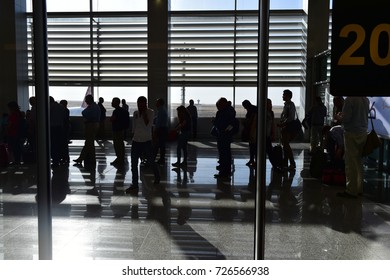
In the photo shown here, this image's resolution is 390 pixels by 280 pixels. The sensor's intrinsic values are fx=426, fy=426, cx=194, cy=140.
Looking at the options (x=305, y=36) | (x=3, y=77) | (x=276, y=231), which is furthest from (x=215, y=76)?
(x=276, y=231)

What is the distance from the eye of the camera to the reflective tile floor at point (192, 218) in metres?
4.18

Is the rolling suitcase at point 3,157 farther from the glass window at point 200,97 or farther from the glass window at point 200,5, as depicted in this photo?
the glass window at point 200,5

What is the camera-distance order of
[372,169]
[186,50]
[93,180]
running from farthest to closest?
1. [186,50]
2. [372,169]
3. [93,180]

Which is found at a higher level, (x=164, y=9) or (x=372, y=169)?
(x=164, y=9)

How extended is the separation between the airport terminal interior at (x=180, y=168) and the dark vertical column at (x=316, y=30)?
0.17 feet

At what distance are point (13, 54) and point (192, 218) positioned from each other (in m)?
13.5

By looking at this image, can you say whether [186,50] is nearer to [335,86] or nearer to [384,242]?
[384,242]

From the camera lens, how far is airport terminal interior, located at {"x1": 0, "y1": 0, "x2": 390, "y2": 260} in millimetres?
4180

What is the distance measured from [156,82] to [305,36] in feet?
20.6

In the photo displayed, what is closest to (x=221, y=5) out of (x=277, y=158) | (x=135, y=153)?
(x=277, y=158)

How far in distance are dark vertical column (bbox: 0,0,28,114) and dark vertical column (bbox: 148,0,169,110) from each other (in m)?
4.66

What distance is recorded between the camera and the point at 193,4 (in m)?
17.5

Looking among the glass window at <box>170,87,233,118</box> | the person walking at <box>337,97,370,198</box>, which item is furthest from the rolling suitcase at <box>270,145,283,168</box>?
the glass window at <box>170,87,233,118</box>

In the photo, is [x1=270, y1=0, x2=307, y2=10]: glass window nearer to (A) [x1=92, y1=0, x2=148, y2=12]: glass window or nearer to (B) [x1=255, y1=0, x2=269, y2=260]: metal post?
(A) [x1=92, y1=0, x2=148, y2=12]: glass window
